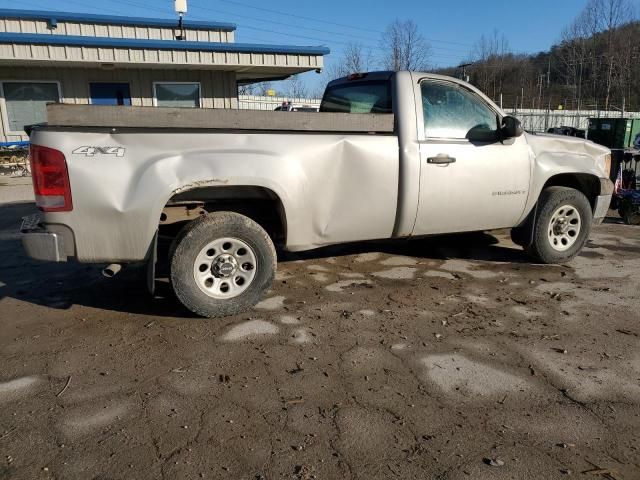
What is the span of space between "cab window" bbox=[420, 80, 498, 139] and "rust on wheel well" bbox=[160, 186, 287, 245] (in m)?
1.66

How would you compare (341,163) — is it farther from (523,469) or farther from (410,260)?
(523,469)

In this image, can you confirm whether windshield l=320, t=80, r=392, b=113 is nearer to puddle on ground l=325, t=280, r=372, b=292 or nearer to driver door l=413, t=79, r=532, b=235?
driver door l=413, t=79, r=532, b=235

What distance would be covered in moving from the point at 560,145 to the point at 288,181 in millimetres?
3330

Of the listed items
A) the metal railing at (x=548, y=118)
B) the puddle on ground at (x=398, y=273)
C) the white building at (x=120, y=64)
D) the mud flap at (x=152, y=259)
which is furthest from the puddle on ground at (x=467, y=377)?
the metal railing at (x=548, y=118)

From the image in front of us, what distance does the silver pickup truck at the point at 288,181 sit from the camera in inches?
153

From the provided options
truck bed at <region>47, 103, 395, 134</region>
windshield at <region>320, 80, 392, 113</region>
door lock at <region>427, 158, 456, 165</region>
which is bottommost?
door lock at <region>427, 158, 456, 165</region>

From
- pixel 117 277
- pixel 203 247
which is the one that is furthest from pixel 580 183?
pixel 117 277

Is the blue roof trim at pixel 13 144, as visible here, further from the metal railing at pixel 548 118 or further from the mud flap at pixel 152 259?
the metal railing at pixel 548 118

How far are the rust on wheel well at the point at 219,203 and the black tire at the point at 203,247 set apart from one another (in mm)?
193

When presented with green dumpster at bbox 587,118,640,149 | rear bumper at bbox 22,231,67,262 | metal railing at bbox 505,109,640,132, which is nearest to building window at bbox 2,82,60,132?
rear bumper at bbox 22,231,67,262

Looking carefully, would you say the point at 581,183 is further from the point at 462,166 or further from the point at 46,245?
the point at 46,245

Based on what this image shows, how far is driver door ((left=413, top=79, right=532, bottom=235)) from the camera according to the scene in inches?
200

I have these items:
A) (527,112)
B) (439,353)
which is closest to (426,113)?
(439,353)

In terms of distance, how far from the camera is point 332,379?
11.2ft
